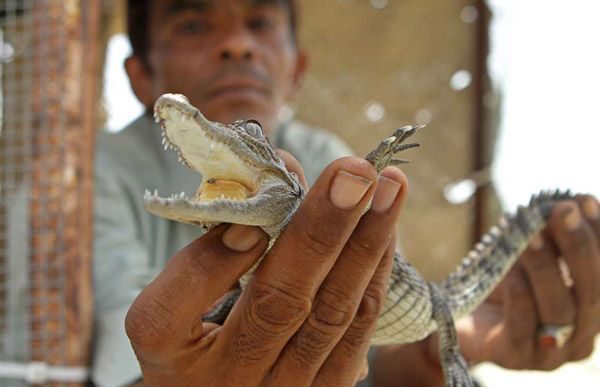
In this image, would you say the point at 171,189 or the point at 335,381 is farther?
the point at 171,189

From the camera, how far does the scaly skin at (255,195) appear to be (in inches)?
34.3

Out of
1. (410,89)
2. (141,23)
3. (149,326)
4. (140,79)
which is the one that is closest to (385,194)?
(149,326)

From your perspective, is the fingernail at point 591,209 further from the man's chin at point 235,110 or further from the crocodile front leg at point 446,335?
the man's chin at point 235,110

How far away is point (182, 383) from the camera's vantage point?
42.4 inches

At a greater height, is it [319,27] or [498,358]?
[319,27]

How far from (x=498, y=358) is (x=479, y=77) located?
181cm

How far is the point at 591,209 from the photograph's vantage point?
70.6 inches

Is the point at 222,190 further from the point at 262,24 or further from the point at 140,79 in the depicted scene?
the point at 140,79

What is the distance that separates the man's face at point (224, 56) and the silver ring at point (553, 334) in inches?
39.7

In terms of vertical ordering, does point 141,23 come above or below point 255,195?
above

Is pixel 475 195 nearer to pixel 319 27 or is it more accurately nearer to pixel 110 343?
pixel 319 27

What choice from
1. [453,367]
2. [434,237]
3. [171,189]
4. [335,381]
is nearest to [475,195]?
[434,237]

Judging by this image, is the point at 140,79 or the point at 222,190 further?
the point at 140,79

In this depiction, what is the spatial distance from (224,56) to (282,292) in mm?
1324
